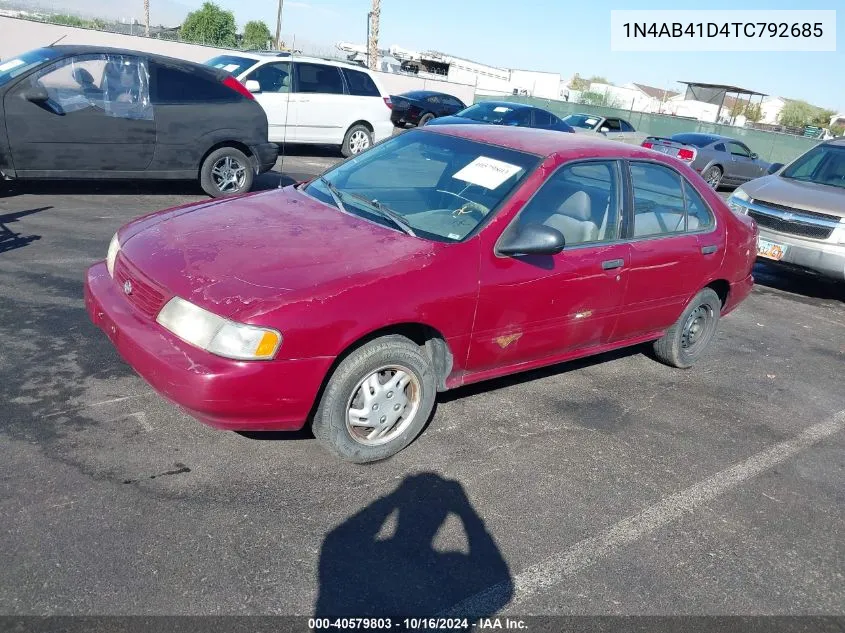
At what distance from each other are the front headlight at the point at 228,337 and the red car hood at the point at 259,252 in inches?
1.9

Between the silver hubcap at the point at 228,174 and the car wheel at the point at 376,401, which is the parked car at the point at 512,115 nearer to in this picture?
the silver hubcap at the point at 228,174

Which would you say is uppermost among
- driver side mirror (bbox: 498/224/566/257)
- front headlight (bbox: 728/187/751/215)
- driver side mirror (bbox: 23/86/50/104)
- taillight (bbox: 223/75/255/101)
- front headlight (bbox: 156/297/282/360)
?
taillight (bbox: 223/75/255/101)

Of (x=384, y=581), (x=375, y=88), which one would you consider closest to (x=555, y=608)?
(x=384, y=581)

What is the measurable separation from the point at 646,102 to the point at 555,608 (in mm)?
77611

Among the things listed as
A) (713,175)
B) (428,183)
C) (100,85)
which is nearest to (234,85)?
(100,85)

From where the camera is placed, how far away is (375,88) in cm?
1398

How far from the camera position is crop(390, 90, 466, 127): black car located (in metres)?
23.1

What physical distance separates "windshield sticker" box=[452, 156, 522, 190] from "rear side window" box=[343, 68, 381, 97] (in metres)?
9.80

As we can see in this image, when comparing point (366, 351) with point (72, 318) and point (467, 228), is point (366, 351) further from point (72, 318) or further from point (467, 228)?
point (72, 318)

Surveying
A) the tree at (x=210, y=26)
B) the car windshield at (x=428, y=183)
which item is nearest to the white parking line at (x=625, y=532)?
the car windshield at (x=428, y=183)

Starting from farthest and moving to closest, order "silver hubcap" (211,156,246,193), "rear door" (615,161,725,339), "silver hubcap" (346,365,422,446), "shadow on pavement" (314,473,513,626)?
"silver hubcap" (211,156,246,193) → "rear door" (615,161,725,339) → "silver hubcap" (346,365,422,446) → "shadow on pavement" (314,473,513,626)

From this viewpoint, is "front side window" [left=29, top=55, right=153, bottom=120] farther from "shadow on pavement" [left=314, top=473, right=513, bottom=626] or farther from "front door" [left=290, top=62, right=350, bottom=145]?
"shadow on pavement" [left=314, top=473, right=513, bottom=626]

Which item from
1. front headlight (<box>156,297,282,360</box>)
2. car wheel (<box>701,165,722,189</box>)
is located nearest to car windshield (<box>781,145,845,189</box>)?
front headlight (<box>156,297,282,360</box>)

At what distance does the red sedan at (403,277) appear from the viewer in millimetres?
3277
